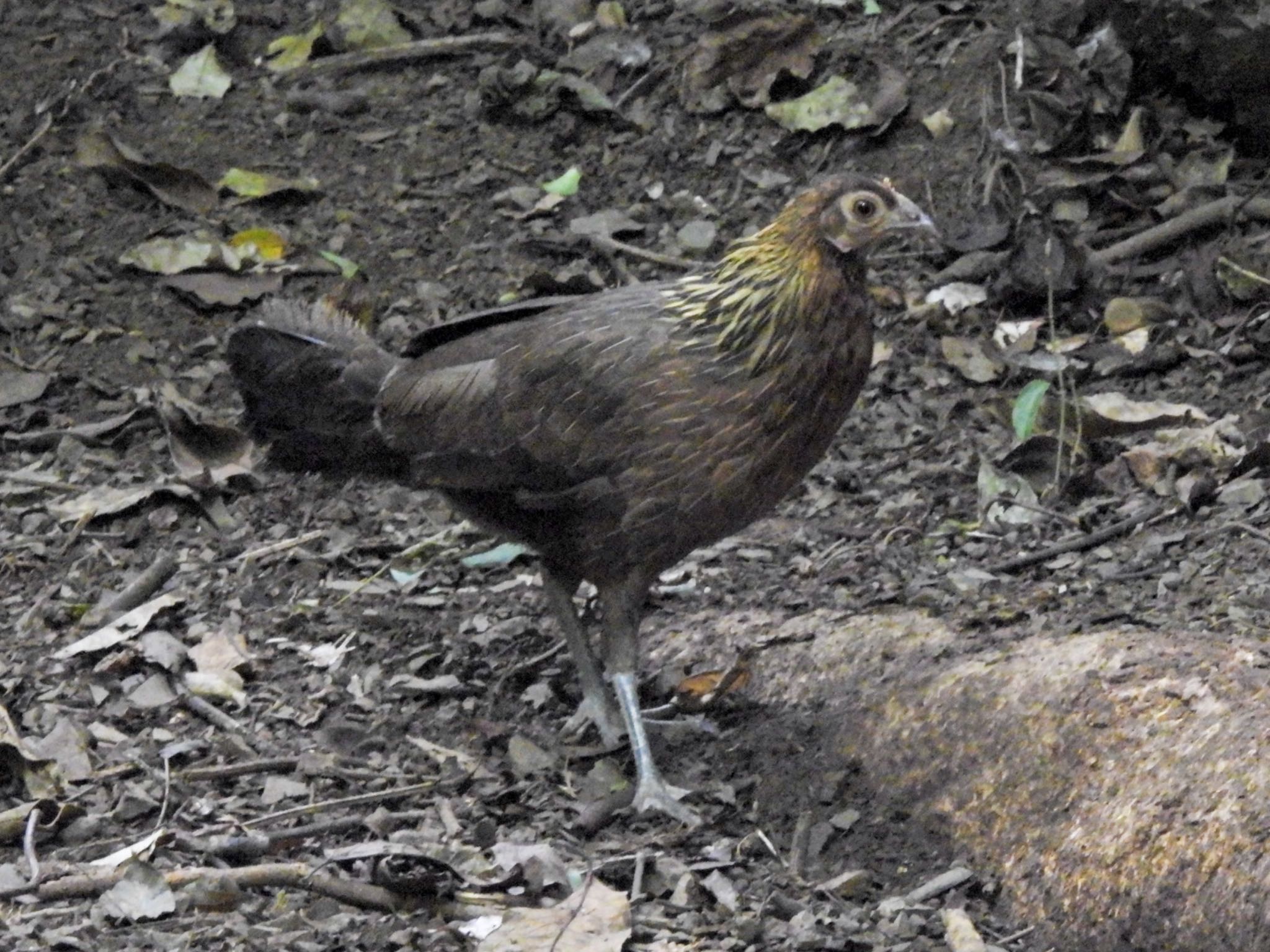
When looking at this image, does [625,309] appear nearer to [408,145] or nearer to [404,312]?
[404,312]

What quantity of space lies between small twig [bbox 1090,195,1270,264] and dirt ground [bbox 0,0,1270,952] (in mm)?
109

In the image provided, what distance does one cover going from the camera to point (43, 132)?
26.4 ft

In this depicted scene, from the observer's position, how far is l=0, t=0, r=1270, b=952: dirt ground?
448 cm

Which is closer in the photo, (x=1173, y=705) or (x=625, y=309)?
(x=1173, y=705)

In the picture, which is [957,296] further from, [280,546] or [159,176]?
[159,176]

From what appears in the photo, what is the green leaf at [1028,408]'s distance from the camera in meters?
6.17

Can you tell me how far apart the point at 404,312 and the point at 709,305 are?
8.75ft

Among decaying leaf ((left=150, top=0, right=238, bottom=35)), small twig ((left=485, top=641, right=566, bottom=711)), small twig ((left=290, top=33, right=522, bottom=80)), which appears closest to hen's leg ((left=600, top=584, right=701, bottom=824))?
small twig ((left=485, top=641, right=566, bottom=711))

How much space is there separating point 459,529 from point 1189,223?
3.22 meters

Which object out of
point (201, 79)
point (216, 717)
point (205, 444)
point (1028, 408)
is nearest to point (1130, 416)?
point (1028, 408)

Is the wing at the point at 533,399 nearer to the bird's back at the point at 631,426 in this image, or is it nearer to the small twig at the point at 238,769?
the bird's back at the point at 631,426

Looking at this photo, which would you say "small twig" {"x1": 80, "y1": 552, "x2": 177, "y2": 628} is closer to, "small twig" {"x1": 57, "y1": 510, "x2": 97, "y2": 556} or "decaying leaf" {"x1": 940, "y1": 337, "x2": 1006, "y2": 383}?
"small twig" {"x1": 57, "y1": 510, "x2": 97, "y2": 556}

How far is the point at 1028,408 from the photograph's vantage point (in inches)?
243

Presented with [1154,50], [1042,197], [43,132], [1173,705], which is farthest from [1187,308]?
[43,132]
